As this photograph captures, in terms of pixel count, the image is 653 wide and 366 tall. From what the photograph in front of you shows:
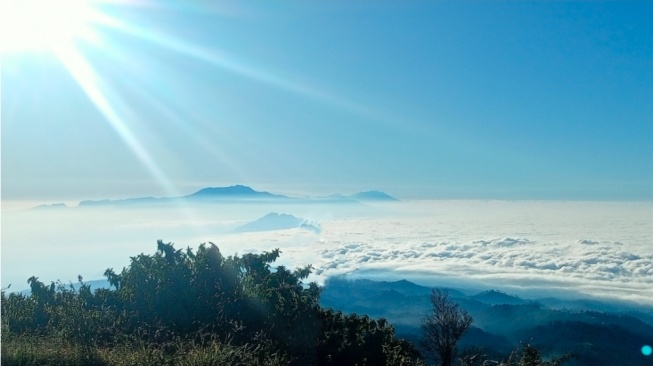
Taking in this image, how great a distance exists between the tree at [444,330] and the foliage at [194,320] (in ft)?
2.11

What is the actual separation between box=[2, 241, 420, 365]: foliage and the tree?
64 cm

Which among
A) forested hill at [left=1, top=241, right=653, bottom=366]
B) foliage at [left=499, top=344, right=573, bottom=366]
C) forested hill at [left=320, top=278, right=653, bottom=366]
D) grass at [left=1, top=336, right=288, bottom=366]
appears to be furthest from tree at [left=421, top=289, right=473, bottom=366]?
forested hill at [left=320, top=278, right=653, bottom=366]

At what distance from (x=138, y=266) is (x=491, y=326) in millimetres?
134373

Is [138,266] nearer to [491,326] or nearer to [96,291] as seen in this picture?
[96,291]

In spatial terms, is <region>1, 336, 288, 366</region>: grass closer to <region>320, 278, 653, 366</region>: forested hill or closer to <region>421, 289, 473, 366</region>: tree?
<region>421, 289, 473, 366</region>: tree

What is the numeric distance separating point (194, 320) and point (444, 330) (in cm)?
746

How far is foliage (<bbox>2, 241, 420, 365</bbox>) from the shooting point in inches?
274

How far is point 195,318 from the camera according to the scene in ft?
34.6

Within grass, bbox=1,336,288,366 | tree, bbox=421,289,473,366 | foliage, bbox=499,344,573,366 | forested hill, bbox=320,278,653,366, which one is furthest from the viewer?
forested hill, bbox=320,278,653,366

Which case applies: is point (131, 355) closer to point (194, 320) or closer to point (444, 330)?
point (194, 320)

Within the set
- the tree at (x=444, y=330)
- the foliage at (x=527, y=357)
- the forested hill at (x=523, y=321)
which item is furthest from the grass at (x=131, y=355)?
the forested hill at (x=523, y=321)

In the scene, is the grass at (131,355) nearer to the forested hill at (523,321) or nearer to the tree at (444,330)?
the tree at (444,330)

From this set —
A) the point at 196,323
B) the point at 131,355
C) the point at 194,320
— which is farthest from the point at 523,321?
the point at 131,355

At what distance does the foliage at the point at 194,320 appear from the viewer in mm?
6961
